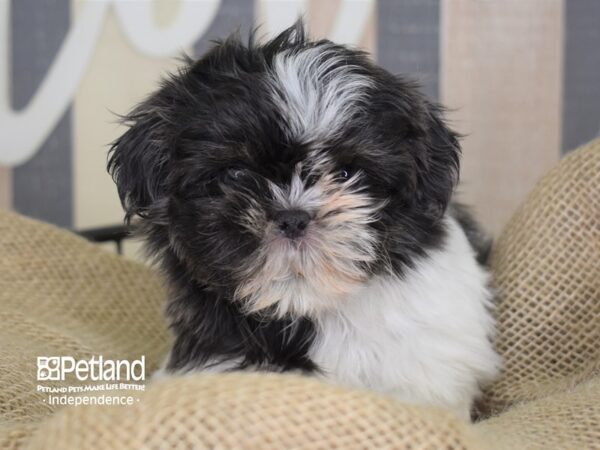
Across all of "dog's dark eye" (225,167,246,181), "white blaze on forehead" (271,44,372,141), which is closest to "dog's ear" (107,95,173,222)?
"dog's dark eye" (225,167,246,181)

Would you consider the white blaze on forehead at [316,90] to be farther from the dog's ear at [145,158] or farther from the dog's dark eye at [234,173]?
the dog's ear at [145,158]

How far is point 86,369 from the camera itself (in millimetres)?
2340

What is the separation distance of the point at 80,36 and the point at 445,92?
152 centimetres

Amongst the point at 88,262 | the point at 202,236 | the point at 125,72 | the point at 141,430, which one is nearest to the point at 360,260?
the point at 202,236

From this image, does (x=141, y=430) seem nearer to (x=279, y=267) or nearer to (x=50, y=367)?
(x=279, y=267)

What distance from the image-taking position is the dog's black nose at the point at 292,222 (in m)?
1.83

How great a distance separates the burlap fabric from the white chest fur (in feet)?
0.51

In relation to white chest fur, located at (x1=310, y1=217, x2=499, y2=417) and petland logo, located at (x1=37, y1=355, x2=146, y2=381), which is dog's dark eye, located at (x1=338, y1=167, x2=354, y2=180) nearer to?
white chest fur, located at (x1=310, y1=217, x2=499, y2=417)

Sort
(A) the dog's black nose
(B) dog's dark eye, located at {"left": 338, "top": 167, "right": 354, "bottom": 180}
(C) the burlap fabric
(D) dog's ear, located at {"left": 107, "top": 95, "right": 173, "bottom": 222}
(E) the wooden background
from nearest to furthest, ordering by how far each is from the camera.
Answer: (C) the burlap fabric → (A) the dog's black nose → (B) dog's dark eye, located at {"left": 338, "top": 167, "right": 354, "bottom": 180} → (D) dog's ear, located at {"left": 107, "top": 95, "right": 173, "bottom": 222} → (E) the wooden background

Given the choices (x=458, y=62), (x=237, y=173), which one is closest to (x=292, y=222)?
(x=237, y=173)

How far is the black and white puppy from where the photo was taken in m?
1.87

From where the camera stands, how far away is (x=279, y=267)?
1862 millimetres

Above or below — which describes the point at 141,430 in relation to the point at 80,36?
below

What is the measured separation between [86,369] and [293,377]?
1027mm
